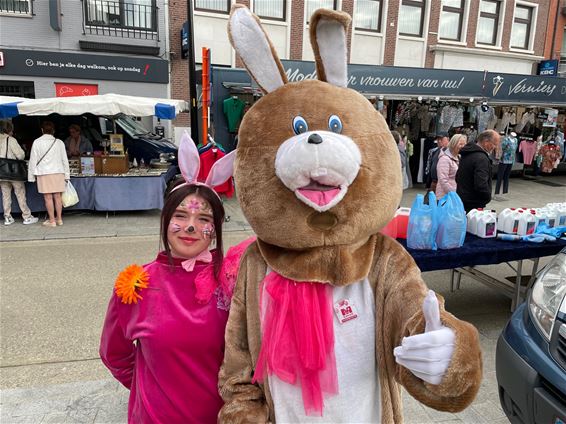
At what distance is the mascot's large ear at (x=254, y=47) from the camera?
1482mm

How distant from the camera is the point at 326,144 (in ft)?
4.17

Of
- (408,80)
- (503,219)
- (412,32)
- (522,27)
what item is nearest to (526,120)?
(408,80)

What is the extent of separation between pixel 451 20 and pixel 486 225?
15635 mm

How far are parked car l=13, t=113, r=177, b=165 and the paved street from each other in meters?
3.29

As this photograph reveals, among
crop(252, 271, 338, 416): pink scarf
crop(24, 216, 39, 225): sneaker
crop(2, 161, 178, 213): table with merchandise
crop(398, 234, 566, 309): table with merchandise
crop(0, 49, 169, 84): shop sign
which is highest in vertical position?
crop(0, 49, 169, 84): shop sign

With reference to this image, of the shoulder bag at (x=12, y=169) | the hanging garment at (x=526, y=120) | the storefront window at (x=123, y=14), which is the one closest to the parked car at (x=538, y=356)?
the shoulder bag at (x=12, y=169)

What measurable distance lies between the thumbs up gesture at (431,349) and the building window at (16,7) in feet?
49.8

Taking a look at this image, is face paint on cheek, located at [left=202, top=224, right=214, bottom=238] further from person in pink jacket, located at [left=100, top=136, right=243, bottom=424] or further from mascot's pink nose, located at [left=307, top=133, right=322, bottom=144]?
mascot's pink nose, located at [left=307, top=133, right=322, bottom=144]

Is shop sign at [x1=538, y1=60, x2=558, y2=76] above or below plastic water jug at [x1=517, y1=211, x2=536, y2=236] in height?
above

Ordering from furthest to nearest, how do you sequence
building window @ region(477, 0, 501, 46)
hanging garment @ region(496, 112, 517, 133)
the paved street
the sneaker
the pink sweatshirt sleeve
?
1. building window @ region(477, 0, 501, 46)
2. hanging garment @ region(496, 112, 517, 133)
3. the sneaker
4. the paved street
5. the pink sweatshirt sleeve

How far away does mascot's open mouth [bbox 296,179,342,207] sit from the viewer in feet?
4.29

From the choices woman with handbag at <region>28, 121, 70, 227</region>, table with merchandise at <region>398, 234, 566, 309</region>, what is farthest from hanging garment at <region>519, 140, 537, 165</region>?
woman with handbag at <region>28, 121, 70, 227</region>

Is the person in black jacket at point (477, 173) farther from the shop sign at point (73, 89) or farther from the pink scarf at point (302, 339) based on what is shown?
the shop sign at point (73, 89)

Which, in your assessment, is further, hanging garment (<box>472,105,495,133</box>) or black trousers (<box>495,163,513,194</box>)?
hanging garment (<box>472,105,495,133</box>)
